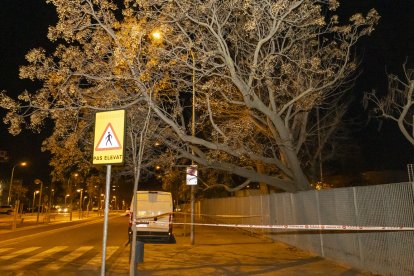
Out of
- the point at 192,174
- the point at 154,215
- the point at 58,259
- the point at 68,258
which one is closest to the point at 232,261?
the point at 68,258

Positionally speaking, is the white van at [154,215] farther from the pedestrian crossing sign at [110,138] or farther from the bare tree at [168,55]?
the pedestrian crossing sign at [110,138]

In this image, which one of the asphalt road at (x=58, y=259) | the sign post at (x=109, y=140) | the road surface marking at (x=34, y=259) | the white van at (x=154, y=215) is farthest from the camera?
the white van at (x=154, y=215)

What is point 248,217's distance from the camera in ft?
82.8

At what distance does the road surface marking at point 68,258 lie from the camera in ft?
38.4

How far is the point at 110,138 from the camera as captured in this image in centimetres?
689

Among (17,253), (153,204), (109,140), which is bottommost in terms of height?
(17,253)

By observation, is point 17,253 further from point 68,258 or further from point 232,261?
point 232,261

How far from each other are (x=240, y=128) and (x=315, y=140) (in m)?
11.4

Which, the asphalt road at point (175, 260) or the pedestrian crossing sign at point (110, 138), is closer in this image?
the pedestrian crossing sign at point (110, 138)

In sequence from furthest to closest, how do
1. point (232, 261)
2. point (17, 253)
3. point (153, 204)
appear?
point (153, 204), point (17, 253), point (232, 261)

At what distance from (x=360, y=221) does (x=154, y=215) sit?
9664mm

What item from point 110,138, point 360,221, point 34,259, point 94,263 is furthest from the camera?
point 34,259

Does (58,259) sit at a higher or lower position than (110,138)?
lower

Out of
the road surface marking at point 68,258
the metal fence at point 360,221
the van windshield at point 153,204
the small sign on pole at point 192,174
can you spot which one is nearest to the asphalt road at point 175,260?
the road surface marking at point 68,258
